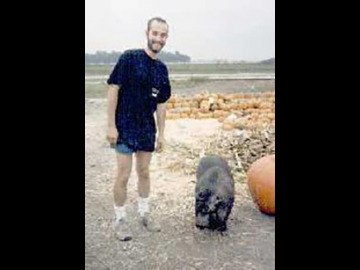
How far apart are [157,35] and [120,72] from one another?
0.89 ft

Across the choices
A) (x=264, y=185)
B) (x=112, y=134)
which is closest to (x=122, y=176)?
(x=112, y=134)

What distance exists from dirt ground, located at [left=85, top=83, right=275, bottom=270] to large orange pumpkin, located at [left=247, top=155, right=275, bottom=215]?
0.06 meters

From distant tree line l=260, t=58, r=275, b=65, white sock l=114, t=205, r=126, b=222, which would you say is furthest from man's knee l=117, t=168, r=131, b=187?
distant tree line l=260, t=58, r=275, b=65

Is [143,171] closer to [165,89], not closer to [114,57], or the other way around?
[165,89]

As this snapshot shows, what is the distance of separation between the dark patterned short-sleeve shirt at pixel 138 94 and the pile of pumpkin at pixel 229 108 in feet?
6.43

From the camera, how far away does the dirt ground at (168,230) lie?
203 cm

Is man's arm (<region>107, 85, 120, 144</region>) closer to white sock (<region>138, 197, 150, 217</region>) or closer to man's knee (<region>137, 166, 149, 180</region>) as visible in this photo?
man's knee (<region>137, 166, 149, 180</region>)

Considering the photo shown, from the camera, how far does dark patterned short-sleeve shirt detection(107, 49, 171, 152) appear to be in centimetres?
211

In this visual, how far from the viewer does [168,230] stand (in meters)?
2.33
